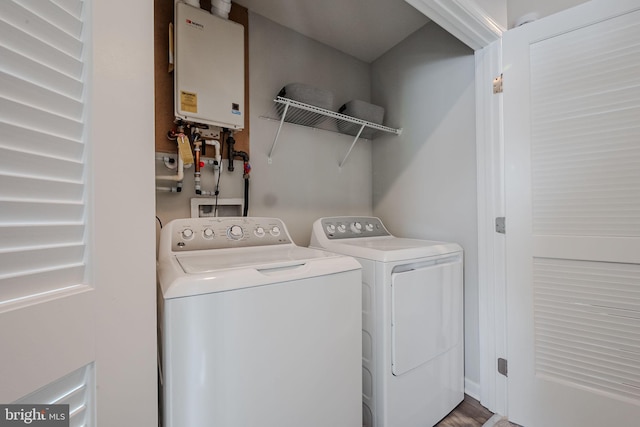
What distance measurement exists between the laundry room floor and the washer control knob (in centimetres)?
150

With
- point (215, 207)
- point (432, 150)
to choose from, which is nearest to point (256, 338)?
point (215, 207)

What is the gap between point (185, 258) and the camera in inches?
43.0

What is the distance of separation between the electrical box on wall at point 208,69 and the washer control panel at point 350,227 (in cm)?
84

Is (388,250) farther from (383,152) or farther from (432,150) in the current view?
(383,152)

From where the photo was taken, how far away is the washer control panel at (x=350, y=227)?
172 centimetres

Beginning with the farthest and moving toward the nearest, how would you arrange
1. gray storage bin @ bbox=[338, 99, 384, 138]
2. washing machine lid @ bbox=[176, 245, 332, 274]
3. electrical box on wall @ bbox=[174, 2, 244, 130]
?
gray storage bin @ bbox=[338, 99, 384, 138]
electrical box on wall @ bbox=[174, 2, 244, 130]
washing machine lid @ bbox=[176, 245, 332, 274]

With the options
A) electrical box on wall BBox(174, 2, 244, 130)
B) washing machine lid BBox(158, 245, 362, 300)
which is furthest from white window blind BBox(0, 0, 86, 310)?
electrical box on wall BBox(174, 2, 244, 130)

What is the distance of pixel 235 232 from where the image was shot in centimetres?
134

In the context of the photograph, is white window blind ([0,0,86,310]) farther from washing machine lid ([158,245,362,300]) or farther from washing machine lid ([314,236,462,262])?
washing machine lid ([314,236,462,262])

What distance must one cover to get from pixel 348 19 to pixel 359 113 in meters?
0.67

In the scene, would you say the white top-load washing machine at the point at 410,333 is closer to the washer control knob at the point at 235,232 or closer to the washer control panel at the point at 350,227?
the washer control panel at the point at 350,227

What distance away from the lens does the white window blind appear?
1.28ft

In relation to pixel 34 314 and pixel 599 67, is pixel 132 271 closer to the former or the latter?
pixel 34 314

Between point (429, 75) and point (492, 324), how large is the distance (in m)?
1.74
